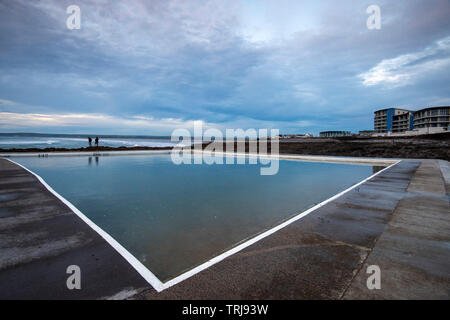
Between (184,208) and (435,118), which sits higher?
(435,118)

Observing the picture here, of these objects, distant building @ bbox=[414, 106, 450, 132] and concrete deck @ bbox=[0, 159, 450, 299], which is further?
distant building @ bbox=[414, 106, 450, 132]

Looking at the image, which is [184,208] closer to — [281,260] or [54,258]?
[54,258]

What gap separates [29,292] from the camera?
2.12 metres

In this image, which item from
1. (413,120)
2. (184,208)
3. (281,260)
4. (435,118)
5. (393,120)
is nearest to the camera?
(281,260)

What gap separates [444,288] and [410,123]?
8866 cm

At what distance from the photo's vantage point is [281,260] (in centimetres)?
271

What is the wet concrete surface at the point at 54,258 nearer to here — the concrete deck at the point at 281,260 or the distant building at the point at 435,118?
the concrete deck at the point at 281,260

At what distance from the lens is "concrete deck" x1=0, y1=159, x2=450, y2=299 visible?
212 centimetres

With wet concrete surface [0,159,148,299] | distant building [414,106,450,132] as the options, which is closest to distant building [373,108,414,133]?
distant building [414,106,450,132]

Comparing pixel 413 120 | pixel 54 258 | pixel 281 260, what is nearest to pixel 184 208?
pixel 54 258

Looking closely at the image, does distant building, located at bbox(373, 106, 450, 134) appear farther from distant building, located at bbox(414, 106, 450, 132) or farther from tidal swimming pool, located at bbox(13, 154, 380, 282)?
tidal swimming pool, located at bbox(13, 154, 380, 282)

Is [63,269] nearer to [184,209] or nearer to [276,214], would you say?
[184,209]

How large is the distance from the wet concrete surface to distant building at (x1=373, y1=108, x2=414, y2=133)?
89.3m

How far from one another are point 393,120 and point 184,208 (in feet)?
309
